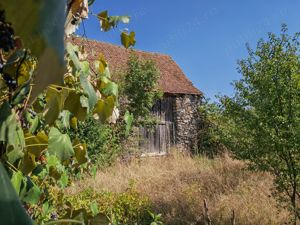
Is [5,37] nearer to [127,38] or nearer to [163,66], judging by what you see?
[127,38]

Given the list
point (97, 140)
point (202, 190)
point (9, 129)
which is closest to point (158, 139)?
point (97, 140)

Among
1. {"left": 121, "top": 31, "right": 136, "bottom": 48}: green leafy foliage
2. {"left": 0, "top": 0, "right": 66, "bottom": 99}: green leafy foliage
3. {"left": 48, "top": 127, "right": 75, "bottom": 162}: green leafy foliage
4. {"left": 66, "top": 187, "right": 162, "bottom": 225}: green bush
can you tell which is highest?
{"left": 121, "top": 31, "right": 136, "bottom": 48}: green leafy foliage

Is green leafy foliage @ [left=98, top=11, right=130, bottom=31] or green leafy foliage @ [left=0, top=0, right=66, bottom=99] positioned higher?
green leafy foliage @ [left=98, top=11, right=130, bottom=31]

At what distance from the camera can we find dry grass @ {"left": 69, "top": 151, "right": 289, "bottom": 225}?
22.6ft

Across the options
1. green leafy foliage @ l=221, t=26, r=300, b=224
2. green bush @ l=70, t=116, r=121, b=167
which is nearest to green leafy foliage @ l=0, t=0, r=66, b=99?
green leafy foliage @ l=221, t=26, r=300, b=224

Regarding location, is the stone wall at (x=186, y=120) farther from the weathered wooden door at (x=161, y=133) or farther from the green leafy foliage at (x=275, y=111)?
the green leafy foliage at (x=275, y=111)

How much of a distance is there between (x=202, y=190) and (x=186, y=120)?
29.0 feet

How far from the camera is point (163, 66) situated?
59.5ft

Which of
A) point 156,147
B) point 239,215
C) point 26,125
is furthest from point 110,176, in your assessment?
point 26,125

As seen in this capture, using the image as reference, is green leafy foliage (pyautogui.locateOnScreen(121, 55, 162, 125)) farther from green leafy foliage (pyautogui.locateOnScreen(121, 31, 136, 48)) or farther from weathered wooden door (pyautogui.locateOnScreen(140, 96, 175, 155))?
green leafy foliage (pyautogui.locateOnScreen(121, 31, 136, 48))

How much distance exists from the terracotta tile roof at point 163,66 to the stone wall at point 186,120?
15.1 inches

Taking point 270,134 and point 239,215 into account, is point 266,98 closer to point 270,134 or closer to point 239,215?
point 270,134

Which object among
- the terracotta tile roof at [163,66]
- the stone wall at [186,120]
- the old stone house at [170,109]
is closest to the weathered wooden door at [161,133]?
the old stone house at [170,109]

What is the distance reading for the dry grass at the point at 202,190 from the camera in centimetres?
690
